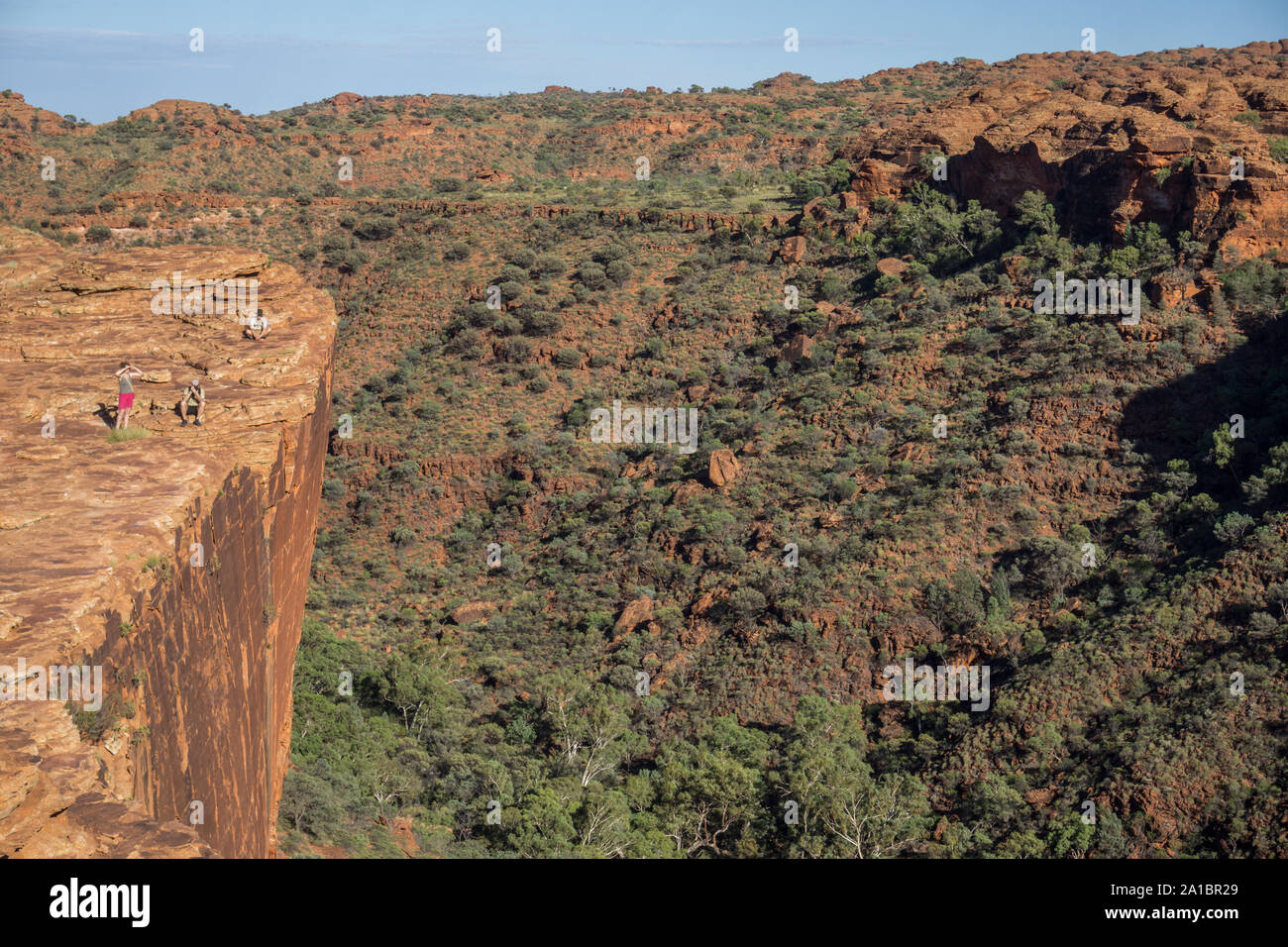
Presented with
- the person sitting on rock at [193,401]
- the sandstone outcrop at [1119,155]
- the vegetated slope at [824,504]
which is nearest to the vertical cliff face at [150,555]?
the person sitting on rock at [193,401]

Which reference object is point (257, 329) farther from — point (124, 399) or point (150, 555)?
point (150, 555)

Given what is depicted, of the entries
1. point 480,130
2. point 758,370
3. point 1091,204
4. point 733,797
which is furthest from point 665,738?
point 480,130

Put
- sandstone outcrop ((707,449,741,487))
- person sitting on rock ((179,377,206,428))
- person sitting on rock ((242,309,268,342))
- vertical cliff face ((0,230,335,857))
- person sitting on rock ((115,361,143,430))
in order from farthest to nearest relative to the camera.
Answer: sandstone outcrop ((707,449,741,487))
person sitting on rock ((242,309,268,342))
person sitting on rock ((179,377,206,428))
person sitting on rock ((115,361,143,430))
vertical cliff face ((0,230,335,857))

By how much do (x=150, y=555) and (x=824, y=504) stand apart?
24106mm

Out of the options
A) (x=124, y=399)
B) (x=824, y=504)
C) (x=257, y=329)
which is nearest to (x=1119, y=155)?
(x=824, y=504)

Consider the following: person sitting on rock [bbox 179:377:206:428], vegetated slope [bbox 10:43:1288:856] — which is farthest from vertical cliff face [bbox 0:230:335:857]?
vegetated slope [bbox 10:43:1288:856]

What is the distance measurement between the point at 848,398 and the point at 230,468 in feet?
86.4

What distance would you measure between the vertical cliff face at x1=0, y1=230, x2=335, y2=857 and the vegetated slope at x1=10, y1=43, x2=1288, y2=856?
8.04 m

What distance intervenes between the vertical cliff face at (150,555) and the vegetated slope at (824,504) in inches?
317

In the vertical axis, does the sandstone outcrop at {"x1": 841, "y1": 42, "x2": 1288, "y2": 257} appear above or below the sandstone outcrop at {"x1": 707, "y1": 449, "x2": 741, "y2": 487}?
above

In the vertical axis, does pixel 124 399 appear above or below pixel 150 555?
above

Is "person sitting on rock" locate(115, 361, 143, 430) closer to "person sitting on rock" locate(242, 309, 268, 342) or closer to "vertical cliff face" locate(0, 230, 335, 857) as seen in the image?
"vertical cliff face" locate(0, 230, 335, 857)

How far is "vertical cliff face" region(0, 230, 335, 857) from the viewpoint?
6.52 meters

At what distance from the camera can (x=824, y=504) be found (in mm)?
30578
